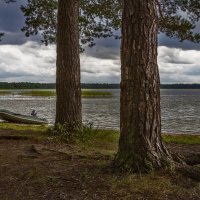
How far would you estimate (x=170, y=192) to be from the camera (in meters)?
5.82

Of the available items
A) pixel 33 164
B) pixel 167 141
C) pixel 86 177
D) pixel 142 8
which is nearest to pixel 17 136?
pixel 33 164

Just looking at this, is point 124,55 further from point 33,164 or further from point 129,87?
point 33,164

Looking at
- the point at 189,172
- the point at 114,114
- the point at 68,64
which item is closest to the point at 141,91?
the point at 189,172

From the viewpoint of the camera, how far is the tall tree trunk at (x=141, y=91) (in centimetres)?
667

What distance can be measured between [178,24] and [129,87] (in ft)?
31.8

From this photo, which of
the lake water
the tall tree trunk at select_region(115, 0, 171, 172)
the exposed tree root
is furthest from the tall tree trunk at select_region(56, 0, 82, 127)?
the exposed tree root

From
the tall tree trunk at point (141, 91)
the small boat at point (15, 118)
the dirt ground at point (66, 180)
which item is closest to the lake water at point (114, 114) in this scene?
the small boat at point (15, 118)

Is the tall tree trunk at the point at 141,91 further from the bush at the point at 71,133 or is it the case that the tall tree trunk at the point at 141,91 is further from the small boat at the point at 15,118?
the small boat at the point at 15,118

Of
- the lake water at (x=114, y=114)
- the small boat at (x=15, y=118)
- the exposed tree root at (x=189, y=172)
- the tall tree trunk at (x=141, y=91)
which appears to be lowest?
the lake water at (x=114, y=114)

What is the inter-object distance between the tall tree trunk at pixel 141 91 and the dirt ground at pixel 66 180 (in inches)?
17.6

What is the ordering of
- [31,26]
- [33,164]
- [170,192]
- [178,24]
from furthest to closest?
[31,26], [178,24], [33,164], [170,192]

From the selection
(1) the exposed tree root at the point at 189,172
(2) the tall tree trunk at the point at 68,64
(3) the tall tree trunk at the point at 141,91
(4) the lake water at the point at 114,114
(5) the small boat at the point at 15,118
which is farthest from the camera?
(4) the lake water at the point at 114,114

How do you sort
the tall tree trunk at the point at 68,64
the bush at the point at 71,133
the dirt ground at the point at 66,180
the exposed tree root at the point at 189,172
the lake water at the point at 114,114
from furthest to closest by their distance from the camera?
the lake water at the point at 114,114 < the tall tree trunk at the point at 68,64 < the bush at the point at 71,133 < the exposed tree root at the point at 189,172 < the dirt ground at the point at 66,180

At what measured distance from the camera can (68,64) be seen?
12.3m
